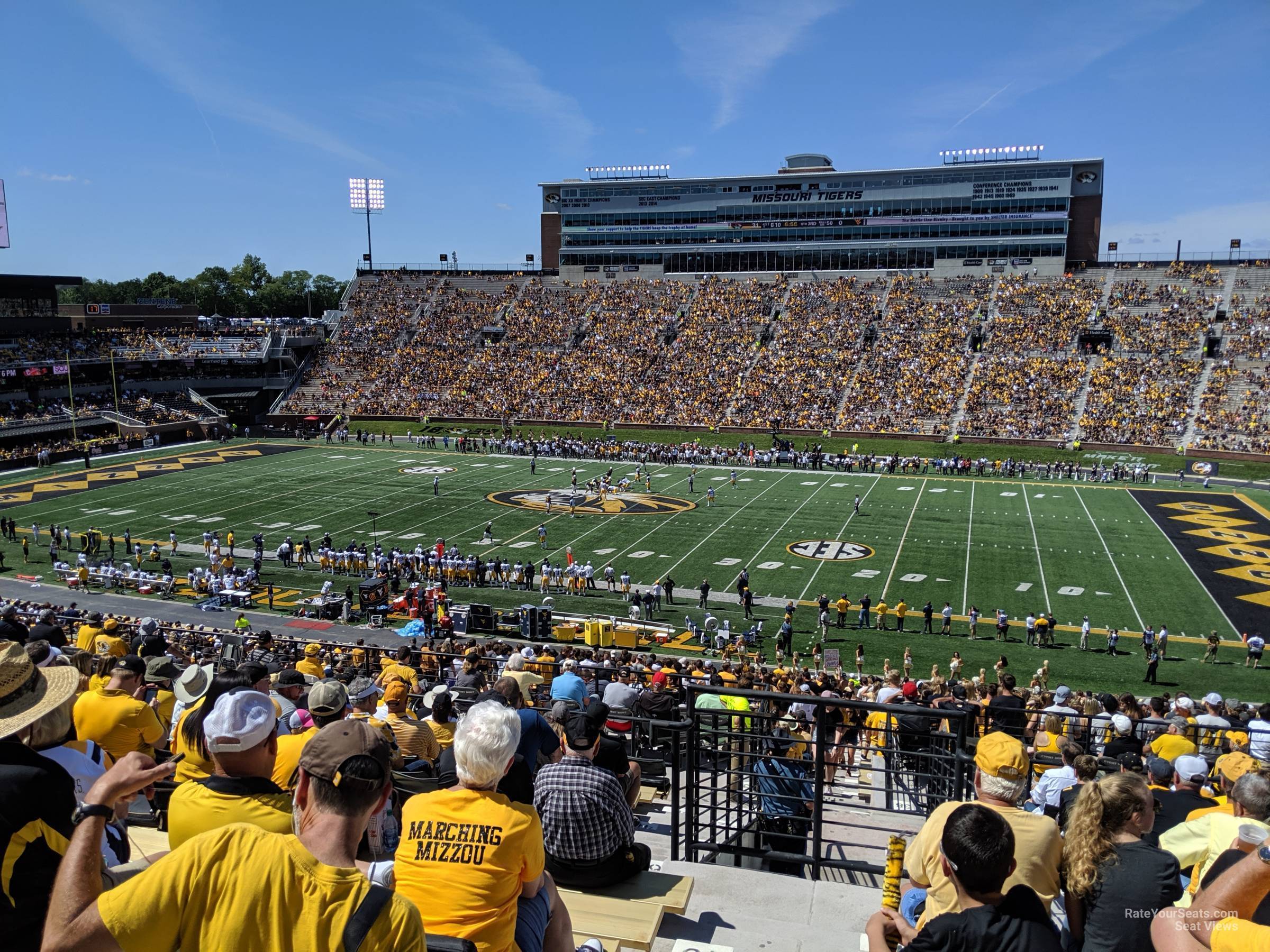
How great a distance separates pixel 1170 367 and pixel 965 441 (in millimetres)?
14183

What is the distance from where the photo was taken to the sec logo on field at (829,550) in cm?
3347

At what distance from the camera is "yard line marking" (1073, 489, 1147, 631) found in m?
27.3

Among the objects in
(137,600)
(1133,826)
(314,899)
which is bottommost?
(137,600)

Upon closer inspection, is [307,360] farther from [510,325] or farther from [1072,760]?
[1072,760]

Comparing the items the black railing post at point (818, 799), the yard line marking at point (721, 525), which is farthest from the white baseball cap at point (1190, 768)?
the yard line marking at point (721, 525)

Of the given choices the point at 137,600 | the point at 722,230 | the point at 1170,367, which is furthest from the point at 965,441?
the point at 137,600

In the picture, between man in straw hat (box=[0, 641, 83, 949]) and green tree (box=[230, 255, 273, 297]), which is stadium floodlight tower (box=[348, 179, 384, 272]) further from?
man in straw hat (box=[0, 641, 83, 949])

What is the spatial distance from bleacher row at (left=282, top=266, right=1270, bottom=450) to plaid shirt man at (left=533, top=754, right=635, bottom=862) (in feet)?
181

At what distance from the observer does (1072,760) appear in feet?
23.4

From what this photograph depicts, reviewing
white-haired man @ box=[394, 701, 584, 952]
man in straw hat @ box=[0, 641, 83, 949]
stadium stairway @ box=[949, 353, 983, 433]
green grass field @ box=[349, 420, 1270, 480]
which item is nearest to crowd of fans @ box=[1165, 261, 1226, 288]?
stadium stairway @ box=[949, 353, 983, 433]

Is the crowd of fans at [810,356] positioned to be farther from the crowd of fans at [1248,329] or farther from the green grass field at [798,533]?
the crowd of fans at [1248,329]

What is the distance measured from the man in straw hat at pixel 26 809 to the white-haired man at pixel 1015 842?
134 inches

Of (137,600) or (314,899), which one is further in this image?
(137,600)

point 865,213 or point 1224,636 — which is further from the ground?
point 865,213
